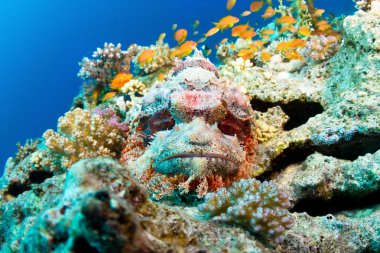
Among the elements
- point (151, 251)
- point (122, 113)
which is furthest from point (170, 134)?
point (122, 113)

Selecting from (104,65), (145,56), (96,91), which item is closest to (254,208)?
(145,56)

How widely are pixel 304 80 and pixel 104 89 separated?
205 inches

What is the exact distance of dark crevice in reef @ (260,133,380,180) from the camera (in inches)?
130

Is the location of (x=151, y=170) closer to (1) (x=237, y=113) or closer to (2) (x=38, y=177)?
(1) (x=237, y=113)

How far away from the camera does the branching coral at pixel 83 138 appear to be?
4.55 meters

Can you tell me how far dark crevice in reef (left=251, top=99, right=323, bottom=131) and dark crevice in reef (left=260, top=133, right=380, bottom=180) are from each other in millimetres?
897

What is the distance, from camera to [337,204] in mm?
3047

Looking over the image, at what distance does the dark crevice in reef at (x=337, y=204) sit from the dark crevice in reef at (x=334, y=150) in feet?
2.11

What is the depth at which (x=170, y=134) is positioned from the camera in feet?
10.5

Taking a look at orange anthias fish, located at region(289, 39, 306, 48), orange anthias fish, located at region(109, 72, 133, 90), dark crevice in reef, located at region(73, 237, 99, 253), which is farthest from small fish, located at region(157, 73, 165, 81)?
dark crevice in reef, located at region(73, 237, 99, 253)

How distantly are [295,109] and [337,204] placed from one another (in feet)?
6.01

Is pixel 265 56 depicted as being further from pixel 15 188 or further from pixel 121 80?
pixel 15 188

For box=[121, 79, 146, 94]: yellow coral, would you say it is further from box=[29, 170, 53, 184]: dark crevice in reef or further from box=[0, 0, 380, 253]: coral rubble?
box=[29, 170, 53, 184]: dark crevice in reef

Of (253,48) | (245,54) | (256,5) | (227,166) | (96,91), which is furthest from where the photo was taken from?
(256,5)
